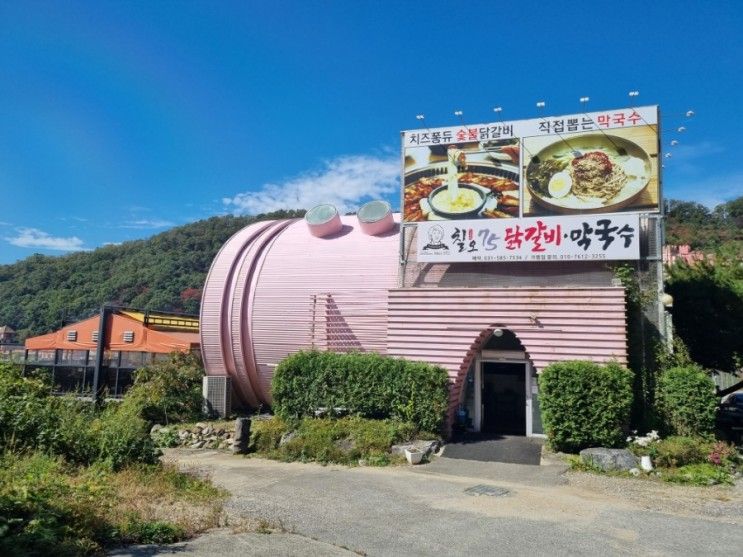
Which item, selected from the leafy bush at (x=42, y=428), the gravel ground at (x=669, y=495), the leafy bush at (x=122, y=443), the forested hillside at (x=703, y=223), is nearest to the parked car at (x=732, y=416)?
the gravel ground at (x=669, y=495)

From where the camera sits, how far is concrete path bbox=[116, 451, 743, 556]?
24.2 feet

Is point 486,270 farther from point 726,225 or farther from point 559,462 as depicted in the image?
point 726,225

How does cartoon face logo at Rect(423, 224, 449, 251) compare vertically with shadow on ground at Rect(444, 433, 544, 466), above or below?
above

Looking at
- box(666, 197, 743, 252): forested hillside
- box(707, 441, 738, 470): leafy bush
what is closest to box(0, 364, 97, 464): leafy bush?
box(707, 441, 738, 470): leafy bush

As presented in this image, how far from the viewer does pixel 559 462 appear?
12.8m

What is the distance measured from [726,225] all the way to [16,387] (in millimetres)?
78222

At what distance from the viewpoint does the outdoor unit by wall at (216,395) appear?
63.0 feet

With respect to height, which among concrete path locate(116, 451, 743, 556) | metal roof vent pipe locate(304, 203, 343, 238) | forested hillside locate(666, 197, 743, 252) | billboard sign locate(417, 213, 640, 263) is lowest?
concrete path locate(116, 451, 743, 556)

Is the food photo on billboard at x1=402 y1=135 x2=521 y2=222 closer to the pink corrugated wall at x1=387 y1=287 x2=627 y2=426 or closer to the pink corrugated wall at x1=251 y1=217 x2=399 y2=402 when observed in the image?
the pink corrugated wall at x1=251 y1=217 x2=399 y2=402

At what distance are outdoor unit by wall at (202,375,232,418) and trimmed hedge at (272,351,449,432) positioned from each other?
12.2ft

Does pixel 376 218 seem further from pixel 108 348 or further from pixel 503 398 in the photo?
pixel 108 348

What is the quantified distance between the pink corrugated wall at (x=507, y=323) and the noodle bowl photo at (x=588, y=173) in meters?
2.55

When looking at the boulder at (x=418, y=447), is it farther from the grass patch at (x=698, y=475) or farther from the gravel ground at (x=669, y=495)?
the grass patch at (x=698, y=475)

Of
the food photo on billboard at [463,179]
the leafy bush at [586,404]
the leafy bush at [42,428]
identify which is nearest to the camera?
the leafy bush at [42,428]
